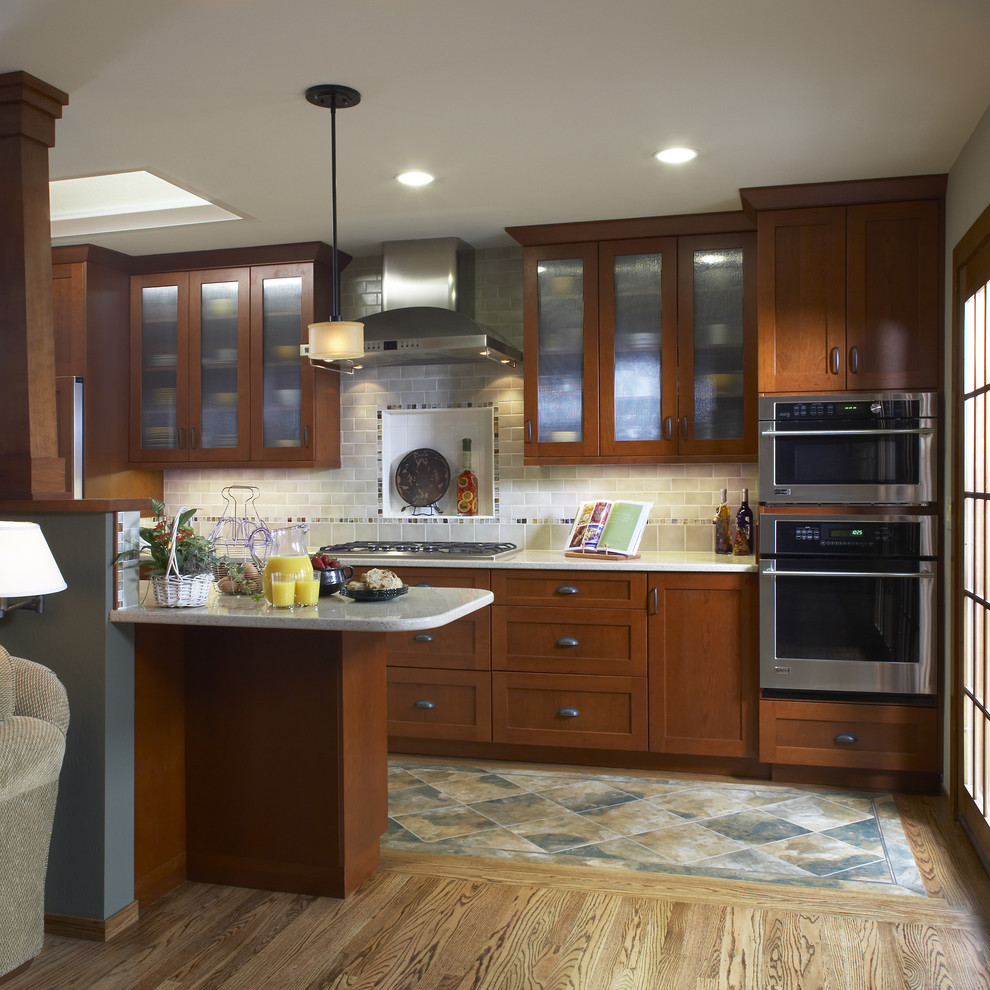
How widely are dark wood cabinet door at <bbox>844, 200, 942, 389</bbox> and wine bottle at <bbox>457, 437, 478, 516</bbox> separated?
194cm

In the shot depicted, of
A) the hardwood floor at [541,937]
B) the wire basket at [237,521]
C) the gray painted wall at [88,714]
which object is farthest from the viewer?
the wire basket at [237,521]

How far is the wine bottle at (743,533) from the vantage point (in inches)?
173

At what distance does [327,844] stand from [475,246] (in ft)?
10.2

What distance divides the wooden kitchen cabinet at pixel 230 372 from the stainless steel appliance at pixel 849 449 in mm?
2310

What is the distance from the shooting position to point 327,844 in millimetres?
2889

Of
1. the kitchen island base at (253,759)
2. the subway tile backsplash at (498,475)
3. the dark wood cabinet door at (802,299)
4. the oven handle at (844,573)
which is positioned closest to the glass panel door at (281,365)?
the subway tile backsplash at (498,475)

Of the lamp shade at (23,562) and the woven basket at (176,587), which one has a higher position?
the lamp shade at (23,562)

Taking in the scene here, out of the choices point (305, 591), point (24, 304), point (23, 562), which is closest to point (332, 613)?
point (305, 591)

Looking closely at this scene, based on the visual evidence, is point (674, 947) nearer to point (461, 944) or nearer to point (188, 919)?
point (461, 944)

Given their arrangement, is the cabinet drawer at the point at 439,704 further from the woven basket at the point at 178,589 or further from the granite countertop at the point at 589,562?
the woven basket at the point at 178,589

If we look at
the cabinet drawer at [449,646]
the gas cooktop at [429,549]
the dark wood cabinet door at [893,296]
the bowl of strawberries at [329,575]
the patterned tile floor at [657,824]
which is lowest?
the patterned tile floor at [657,824]

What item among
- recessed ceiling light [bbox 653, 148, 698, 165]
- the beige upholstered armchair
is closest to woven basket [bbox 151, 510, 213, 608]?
the beige upholstered armchair

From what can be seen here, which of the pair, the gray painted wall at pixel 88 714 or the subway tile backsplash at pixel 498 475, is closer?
the gray painted wall at pixel 88 714

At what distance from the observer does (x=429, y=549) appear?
15.1 feet
